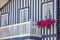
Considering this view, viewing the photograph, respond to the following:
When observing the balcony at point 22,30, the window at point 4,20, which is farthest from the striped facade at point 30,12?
the balcony at point 22,30

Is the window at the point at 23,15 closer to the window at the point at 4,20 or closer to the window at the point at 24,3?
the window at the point at 24,3

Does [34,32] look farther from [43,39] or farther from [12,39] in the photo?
[12,39]

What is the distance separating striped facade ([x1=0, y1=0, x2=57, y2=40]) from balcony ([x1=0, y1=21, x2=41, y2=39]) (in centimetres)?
29

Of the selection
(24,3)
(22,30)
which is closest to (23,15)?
(24,3)

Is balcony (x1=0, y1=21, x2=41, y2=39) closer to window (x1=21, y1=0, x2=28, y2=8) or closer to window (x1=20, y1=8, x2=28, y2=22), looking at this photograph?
window (x1=20, y1=8, x2=28, y2=22)

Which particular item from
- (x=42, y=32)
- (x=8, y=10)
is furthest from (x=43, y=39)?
(x=8, y=10)

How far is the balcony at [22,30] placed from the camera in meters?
12.5

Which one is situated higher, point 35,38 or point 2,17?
point 2,17

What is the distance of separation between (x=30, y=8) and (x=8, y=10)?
1.98 metres

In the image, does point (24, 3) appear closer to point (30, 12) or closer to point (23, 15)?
point (23, 15)

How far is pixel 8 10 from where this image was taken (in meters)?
15.3

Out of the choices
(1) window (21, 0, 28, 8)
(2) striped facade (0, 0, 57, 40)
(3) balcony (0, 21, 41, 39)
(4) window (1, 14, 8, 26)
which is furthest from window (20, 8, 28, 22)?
(4) window (1, 14, 8, 26)

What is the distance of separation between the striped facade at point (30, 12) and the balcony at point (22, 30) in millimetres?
288

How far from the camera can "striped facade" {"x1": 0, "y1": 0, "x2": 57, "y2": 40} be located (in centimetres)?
1243
